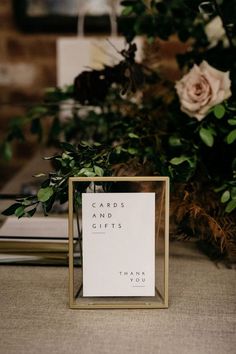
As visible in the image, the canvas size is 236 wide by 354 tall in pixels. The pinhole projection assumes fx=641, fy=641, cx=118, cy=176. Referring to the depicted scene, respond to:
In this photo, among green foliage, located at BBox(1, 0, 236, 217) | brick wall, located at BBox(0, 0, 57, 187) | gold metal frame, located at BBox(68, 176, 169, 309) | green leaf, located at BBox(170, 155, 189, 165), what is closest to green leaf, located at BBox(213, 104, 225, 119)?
green foliage, located at BBox(1, 0, 236, 217)

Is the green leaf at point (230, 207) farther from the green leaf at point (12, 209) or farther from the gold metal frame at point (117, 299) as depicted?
the green leaf at point (12, 209)

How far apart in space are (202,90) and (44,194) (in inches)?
17.8

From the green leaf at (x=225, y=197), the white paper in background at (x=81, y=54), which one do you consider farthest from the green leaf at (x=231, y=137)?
the white paper in background at (x=81, y=54)

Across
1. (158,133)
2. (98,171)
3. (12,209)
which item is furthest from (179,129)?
(12,209)

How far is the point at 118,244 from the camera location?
39.9 inches

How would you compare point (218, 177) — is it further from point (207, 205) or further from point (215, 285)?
point (215, 285)

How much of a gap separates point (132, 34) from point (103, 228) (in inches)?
26.4

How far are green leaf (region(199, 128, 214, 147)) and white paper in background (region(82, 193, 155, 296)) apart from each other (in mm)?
291

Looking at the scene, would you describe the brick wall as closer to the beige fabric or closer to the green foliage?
the green foliage

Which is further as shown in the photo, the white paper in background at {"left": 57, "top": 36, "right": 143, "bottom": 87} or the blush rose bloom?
the white paper in background at {"left": 57, "top": 36, "right": 143, "bottom": 87}

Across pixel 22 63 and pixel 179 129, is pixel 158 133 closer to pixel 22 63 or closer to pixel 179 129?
pixel 179 129

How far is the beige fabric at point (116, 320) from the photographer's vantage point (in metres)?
0.91

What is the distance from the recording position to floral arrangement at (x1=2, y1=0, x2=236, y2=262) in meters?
1.11

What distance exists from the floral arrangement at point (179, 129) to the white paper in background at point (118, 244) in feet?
0.22
